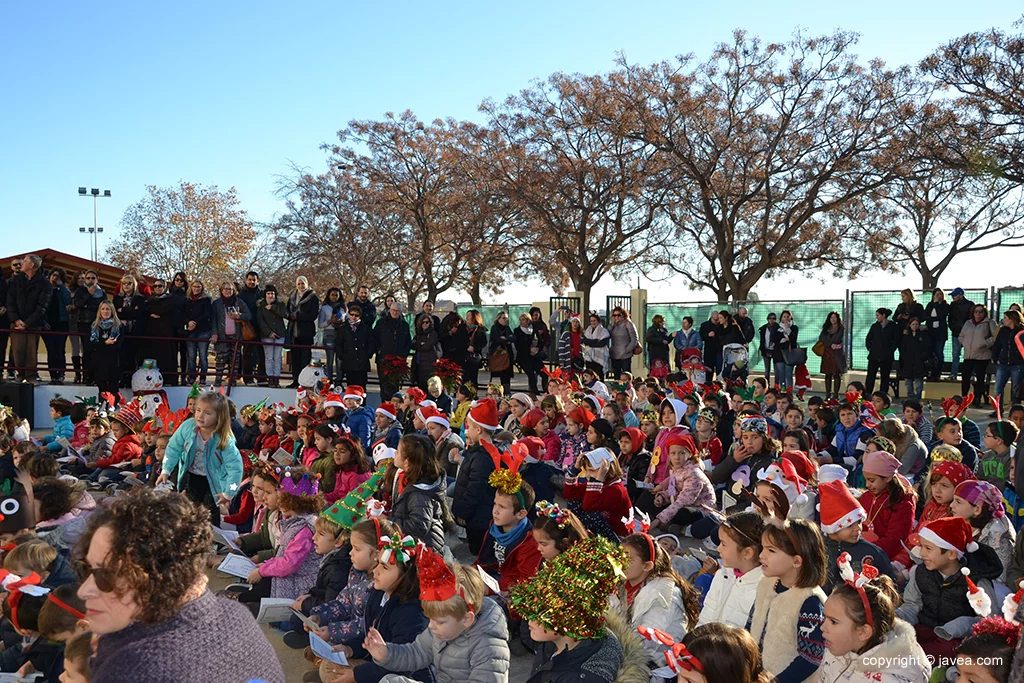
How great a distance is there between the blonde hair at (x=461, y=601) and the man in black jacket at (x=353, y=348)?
1201cm

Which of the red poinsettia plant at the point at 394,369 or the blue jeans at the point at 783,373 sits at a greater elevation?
the red poinsettia plant at the point at 394,369

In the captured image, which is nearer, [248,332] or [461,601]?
[461,601]

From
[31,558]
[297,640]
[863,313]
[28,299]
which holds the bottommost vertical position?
[297,640]

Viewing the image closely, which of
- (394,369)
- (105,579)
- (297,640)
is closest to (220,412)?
(297,640)

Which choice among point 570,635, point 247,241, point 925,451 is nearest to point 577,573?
point 570,635

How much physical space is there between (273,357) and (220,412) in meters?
9.66

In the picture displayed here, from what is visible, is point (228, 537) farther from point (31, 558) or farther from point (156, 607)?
point (156, 607)

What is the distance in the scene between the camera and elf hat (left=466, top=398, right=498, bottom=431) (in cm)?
771

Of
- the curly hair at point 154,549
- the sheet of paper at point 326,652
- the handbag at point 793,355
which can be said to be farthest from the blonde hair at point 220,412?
the handbag at point 793,355

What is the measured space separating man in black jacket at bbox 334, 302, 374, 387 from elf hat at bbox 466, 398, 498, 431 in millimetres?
8703

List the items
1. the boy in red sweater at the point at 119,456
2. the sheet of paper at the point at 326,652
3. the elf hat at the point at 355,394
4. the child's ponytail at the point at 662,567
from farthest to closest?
the elf hat at the point at 355,394 < the boy in red sweater at the point at 119,456 < the child's ponytail at the point at 662,567 < the sheet of paper at the point at 326,652

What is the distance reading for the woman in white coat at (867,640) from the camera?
151 inches

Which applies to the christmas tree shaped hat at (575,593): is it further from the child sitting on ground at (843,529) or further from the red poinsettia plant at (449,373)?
the red poinsettia plant at (449,373)

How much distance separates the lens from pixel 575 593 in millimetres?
3795
